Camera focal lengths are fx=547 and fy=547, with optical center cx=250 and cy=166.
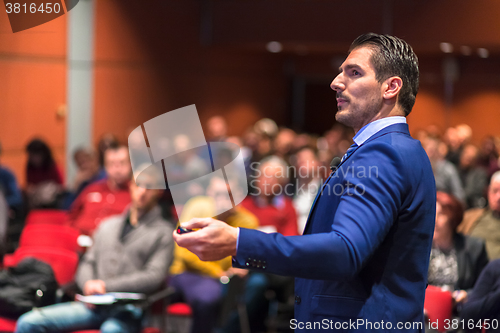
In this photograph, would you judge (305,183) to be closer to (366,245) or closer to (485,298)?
(485,298)

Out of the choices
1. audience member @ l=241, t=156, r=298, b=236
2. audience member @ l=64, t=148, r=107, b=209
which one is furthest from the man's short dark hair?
audience member @ l=64, t=148, r=107, b=209

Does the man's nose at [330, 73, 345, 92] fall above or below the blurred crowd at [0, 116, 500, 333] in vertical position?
above

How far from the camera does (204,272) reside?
3.65 m

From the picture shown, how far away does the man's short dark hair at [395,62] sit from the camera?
1.23 metres

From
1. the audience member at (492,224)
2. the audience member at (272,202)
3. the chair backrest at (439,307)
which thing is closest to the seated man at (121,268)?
the audience member at (272,202)

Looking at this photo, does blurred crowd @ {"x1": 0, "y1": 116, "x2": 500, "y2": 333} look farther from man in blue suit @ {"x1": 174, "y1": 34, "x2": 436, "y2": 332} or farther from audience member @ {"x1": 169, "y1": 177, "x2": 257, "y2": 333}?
man in blue suit @ {"x1": 174, "y1": 34, "x2": 436, "y2": 332}

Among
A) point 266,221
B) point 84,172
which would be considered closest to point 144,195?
point 266,221

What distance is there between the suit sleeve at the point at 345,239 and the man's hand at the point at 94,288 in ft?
7.34

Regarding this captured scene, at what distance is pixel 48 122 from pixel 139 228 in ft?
11.7

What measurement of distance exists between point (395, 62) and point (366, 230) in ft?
1.38

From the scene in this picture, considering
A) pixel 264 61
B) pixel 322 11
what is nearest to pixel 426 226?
pixel 322 11

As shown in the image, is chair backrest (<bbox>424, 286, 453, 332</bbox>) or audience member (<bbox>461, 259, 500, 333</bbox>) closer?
audience member (<bbox>461, 259, 500, 333</bbox>)

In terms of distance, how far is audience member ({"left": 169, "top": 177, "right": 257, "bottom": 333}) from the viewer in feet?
11.2

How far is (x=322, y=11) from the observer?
8.39 m
